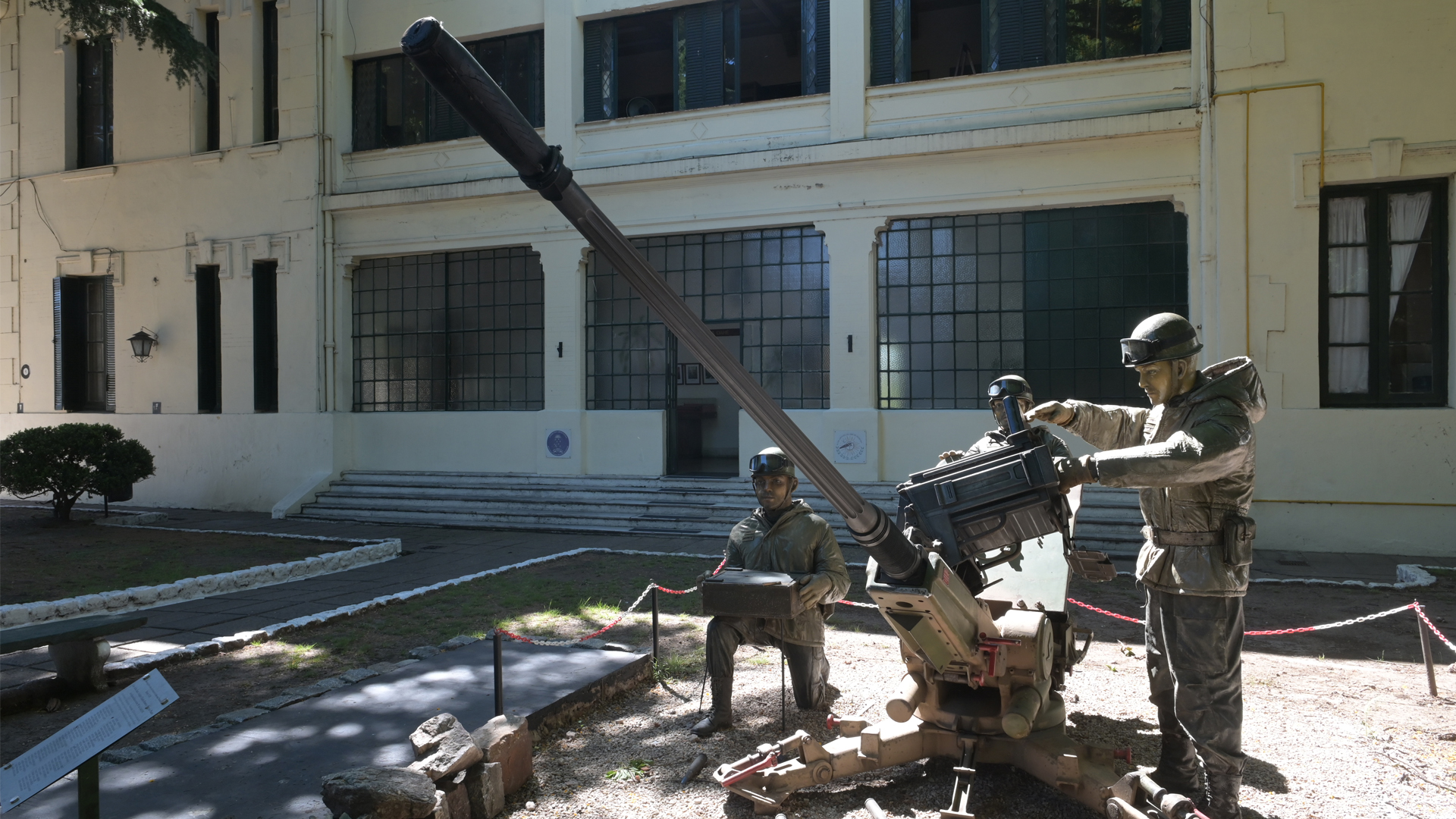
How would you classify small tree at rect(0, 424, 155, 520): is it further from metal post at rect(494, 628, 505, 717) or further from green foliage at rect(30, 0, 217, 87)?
metal post at rect(494, 628, 505, 717)

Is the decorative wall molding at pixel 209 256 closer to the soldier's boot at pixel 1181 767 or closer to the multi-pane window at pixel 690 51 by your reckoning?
the multi-pane window at pixel 690 51

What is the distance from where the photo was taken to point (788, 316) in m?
12.1

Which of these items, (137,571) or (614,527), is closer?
(137,571)

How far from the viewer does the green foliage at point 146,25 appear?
13.1 m

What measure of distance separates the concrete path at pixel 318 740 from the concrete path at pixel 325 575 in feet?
7.97

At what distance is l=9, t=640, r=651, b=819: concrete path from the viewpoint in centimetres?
341

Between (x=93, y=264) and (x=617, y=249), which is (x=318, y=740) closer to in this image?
(x=617, y=249)

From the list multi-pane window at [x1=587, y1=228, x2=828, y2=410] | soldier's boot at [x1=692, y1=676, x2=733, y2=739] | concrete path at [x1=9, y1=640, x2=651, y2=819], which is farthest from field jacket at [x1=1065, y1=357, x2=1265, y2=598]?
multi-pane window at [x1=587, y1=228, x2=828, y2=410]

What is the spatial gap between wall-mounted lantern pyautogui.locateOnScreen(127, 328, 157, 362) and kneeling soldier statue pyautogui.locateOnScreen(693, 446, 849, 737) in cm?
1413

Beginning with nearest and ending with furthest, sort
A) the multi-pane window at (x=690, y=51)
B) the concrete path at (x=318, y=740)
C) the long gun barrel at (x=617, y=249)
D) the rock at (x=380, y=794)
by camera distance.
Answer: the long gun barrel at (x=617, y=249)
the rock at (x=380, y=794)
the concrete path at (x=318, y=740)
the multi-pane window at (x=690, y=51)

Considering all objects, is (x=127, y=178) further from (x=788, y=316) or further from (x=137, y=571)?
(x=788, y=316)

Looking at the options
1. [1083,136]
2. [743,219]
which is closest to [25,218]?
[743,219]

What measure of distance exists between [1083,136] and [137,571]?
11.4 metres

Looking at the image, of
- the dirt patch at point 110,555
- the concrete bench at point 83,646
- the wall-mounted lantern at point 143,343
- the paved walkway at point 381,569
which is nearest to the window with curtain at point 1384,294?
the paved walkway at point 381,569
